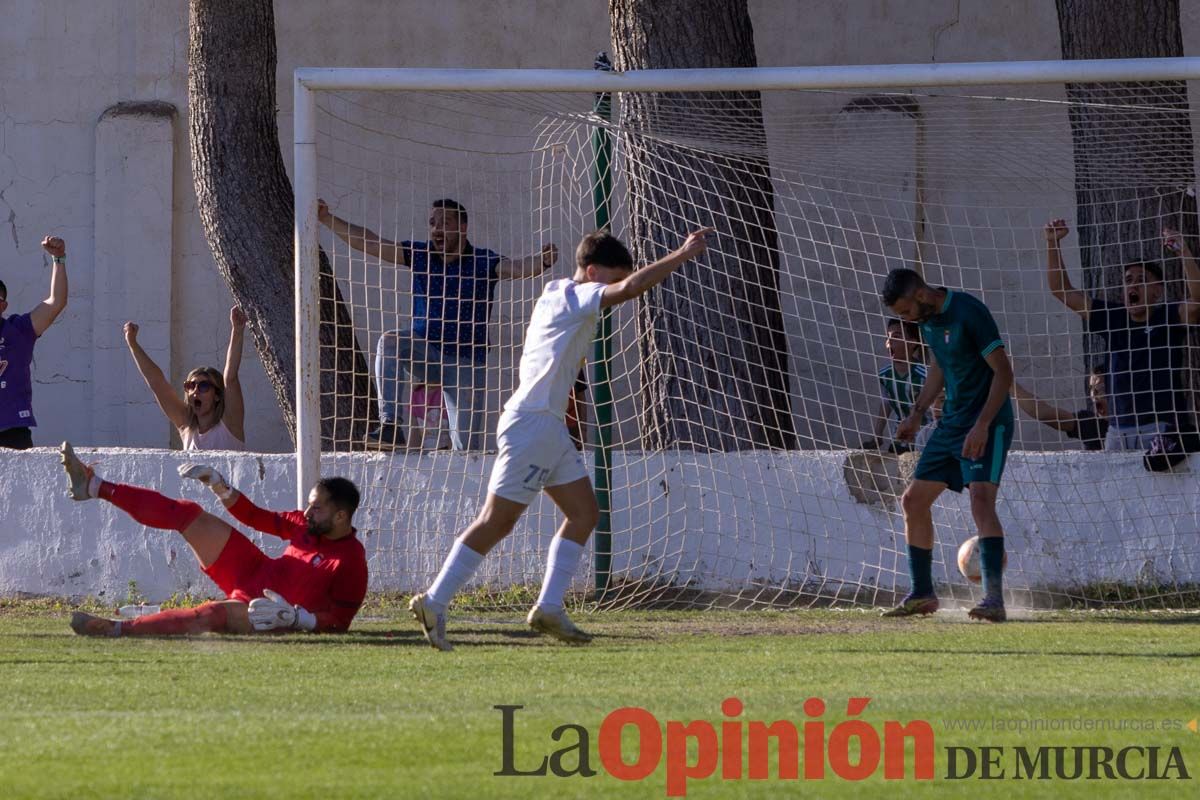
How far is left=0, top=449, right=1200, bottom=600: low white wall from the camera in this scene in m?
9.07

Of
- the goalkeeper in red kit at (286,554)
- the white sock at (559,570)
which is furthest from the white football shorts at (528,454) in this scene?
the goalkeeper in red kit at (286,554)

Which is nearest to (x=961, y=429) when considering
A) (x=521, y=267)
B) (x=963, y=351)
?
(x=963, y=351)

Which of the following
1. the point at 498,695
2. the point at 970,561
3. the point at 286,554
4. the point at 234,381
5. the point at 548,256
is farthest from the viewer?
the point at 234,381

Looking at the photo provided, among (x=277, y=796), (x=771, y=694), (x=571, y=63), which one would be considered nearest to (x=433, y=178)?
(x=571, y=63)

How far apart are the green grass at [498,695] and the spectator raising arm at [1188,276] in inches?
75.6

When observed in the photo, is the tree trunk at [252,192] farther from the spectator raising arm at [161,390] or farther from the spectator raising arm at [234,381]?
the spectator raising arm at [161,390]

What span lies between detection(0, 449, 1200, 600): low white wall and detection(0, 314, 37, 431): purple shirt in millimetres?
861

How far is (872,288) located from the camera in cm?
1216

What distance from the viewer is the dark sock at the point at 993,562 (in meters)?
8.05

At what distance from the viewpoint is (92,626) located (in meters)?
7.11

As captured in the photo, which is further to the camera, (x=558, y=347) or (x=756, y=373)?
(x=756, y=373)

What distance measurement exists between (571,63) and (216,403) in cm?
499

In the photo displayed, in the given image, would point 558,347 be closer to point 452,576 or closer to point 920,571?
point 452,576

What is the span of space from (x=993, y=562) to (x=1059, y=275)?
77.5 inches
